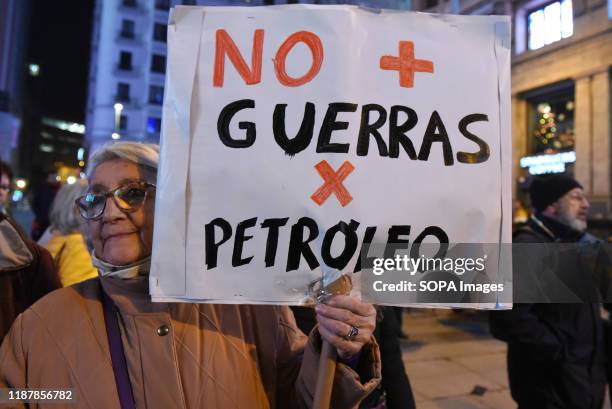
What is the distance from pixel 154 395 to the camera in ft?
4.54

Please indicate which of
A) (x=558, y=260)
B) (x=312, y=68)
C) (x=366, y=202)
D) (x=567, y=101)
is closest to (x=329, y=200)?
(x=366, y=202)

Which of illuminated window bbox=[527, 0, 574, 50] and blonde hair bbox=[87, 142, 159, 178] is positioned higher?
illuminated window bbox=[527, 0, 574, 50]

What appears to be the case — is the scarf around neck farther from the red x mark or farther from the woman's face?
the red x mark

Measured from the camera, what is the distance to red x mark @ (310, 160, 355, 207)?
1.36 meters

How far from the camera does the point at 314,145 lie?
1383mm

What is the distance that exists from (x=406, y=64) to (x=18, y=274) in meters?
1.74

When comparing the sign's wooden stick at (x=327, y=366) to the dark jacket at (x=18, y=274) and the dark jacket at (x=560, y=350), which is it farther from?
the dark jacket at (x=560, y=350)

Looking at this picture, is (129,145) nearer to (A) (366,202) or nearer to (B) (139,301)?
(B) (139,301)

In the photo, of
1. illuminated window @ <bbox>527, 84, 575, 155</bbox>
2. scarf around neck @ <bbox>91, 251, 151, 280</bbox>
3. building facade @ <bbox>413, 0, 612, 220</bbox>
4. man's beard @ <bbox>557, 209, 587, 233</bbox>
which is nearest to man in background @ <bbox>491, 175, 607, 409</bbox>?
man's beard @ <bbox>557, 209, 587, 233</bbox>

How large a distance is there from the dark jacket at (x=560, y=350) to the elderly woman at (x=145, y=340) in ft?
5.54

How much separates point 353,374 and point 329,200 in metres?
0.55

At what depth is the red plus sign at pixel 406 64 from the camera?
1.43m

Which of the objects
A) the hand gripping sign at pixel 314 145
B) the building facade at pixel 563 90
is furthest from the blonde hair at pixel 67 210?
the building facade at pixel 563 90

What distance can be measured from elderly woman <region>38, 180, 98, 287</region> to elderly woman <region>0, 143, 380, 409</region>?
130 cm
